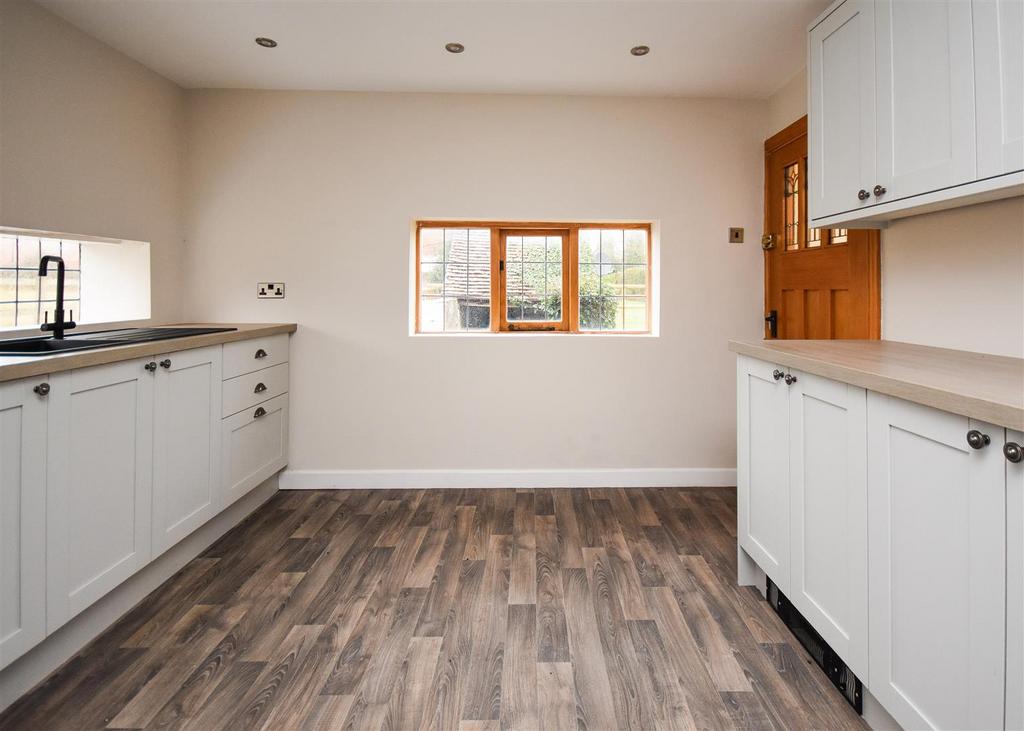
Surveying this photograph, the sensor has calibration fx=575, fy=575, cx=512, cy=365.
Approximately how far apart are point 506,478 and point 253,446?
1429 mm

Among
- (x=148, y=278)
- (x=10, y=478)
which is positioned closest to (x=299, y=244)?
(x=148, y=278)

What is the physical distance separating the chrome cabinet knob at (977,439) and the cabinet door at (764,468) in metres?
0.77

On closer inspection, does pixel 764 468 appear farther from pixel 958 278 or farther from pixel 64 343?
pixel 64 343

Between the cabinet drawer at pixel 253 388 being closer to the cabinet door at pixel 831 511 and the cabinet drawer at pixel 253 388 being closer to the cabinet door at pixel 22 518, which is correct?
the cabinet door at pixel 22 518

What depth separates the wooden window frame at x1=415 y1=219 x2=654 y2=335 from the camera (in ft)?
11.8

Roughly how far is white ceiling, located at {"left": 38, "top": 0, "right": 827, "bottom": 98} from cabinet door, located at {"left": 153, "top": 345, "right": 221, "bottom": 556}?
150 cm

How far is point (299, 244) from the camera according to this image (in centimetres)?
343

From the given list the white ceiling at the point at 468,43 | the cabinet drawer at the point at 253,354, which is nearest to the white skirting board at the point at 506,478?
the cabinet drawer at the point at 253,354

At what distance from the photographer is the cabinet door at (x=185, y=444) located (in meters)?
2.19

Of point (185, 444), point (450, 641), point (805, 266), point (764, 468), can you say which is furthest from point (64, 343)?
point (805, 266)

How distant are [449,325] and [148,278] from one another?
1672mm

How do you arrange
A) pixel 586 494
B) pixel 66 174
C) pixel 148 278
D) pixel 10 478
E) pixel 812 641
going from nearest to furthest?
pixel 10 478 < pixel 812 641 < pixel 66 174 < pixel 148 278 < pixel 586 494

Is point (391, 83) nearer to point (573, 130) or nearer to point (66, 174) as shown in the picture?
point (573, 130)

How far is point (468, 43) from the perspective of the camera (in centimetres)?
273
